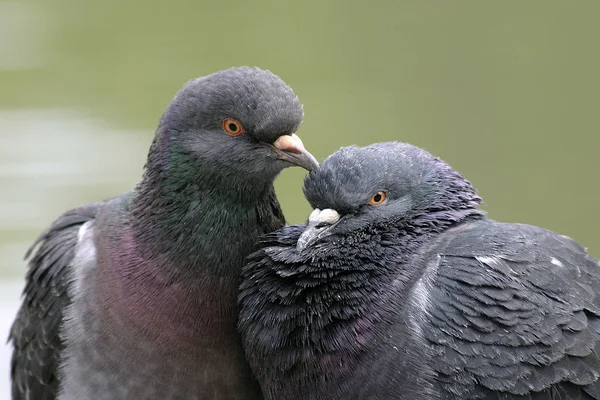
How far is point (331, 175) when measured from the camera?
623cm

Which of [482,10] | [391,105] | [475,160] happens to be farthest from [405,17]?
[475,160]

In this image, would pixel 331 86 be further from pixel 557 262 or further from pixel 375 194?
pixel 557 262

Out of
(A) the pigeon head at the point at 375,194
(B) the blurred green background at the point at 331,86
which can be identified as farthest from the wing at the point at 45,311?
(B) the blurred green background at the point at 331,86

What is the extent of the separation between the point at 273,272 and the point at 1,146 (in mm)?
8369

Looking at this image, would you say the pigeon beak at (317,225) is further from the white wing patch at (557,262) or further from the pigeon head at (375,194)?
the white wing patch at (557,262)

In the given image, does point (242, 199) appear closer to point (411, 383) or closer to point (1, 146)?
point (411, 383)

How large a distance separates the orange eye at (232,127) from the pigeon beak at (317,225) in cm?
68

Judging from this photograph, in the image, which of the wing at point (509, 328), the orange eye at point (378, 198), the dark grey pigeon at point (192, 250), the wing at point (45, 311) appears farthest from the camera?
the wing at point (45, 311)

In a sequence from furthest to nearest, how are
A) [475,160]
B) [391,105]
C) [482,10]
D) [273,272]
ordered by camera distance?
1. [482,10]
2. [391,105]
3. [475,160]
4. [273,272]

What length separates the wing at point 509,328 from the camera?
583 cm

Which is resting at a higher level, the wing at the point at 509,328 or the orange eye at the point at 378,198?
the orange eye at the point at 378,198

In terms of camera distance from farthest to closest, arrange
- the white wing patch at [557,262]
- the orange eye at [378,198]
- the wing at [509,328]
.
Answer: the orange eye at [378,198] < the white wing patch at [557,262] < the wing at [509,328]

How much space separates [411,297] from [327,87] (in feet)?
30.0

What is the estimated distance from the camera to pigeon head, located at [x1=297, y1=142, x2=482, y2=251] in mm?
6199
